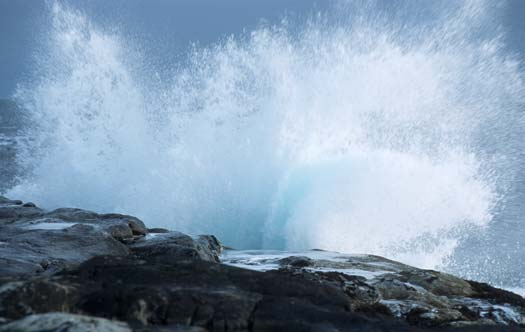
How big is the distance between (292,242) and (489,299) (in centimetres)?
1452

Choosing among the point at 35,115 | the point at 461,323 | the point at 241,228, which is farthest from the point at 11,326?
the point at 35,115

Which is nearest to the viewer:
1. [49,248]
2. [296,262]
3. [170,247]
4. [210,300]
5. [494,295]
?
[210,300]

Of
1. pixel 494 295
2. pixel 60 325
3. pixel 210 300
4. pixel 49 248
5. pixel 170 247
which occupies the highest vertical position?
pixel 170 247

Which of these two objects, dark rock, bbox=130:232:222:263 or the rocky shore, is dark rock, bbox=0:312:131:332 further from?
dark rock, bbox=130:232:222:263

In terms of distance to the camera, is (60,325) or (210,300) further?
(210,300)

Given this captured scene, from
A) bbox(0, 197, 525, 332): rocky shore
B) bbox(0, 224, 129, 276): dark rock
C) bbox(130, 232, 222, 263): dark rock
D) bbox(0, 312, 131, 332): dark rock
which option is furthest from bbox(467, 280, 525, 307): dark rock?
bbox(0, 224, 129, 276): dark rock

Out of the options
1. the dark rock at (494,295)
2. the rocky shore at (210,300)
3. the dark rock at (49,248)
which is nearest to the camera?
the rocky shore at (210,300)

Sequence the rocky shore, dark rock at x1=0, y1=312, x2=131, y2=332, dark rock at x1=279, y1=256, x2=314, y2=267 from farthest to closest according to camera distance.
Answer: dark rock at x1=279, y1=256, x2=314, y2=267 → the rocky shore → dark rock at x1=0, y1=312, x2=131, y2=332

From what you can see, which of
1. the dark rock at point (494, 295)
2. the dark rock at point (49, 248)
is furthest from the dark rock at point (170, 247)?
the dark rock at point (494, 295)

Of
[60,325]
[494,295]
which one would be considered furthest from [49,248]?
[494,295]

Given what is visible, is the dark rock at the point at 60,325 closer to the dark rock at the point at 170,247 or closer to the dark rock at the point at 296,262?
the dark rock at the point at 170,247

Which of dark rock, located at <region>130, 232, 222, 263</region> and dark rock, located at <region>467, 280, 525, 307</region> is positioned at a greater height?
dark rock, located at <region>130, 232, 222, 263</region>

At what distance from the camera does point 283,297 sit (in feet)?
13.7

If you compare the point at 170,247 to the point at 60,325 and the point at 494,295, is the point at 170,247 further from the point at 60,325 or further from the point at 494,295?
the point at 494,295
